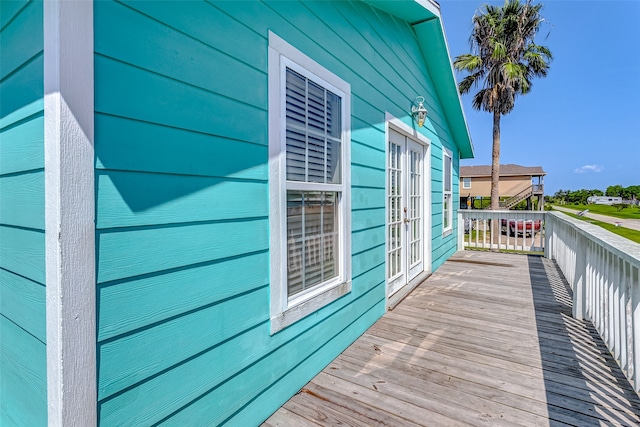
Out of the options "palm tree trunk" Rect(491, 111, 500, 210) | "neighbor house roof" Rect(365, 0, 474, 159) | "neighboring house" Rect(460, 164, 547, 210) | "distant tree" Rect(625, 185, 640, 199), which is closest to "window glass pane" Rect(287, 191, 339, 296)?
"neighbor house roof" Rect(365, 0, 474, 159)

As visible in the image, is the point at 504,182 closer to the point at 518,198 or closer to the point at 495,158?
the point at 518,198

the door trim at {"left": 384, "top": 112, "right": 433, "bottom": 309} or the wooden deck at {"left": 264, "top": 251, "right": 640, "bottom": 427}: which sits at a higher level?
the door trim at {"left": 384, "top": 112, "right": 433, "bottom": 309}

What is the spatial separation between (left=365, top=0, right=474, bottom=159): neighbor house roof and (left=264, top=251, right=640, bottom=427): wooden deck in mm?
3020

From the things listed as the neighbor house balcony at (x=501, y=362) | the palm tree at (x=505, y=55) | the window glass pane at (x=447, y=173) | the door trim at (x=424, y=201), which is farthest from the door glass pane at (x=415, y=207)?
the palm tree at (x=505, y=55)

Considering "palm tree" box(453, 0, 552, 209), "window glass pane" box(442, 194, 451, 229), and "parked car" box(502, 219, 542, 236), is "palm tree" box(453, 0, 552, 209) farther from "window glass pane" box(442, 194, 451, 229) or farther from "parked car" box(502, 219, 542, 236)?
"window glass pane" box(442, 194, 451, 229)

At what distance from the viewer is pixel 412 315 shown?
314 cm

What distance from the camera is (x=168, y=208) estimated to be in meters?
1.21

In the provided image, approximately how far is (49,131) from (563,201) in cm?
7917

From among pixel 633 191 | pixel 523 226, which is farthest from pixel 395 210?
pixel 633 191

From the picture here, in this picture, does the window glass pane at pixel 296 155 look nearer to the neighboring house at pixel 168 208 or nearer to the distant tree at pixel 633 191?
the neighboring house at pixel 168 208

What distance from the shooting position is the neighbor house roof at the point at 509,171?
26.4 m

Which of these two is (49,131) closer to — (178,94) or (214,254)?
(178,94)

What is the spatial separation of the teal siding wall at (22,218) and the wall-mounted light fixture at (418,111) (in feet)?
11.9

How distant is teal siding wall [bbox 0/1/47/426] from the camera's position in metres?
1.00
